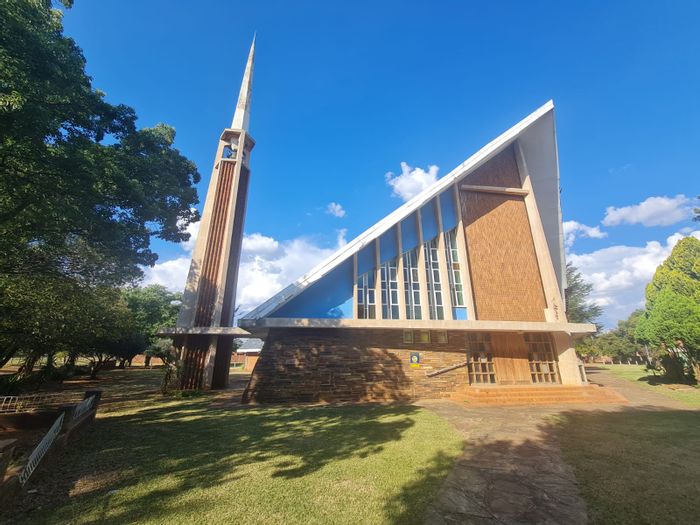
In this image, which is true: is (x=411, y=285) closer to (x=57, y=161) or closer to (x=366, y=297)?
(x=366, y=297)

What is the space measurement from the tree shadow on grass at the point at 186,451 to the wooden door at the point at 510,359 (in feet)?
18.7

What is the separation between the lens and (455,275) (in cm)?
1402

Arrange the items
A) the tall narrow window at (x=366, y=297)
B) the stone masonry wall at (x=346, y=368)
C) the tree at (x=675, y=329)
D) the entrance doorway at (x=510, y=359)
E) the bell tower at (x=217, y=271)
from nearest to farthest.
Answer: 1. the stone masonry wall at (x=346, y=368)
2. the tall narrow window at (x=366, y=297)
3. the entrance doorway at (x=510, y=359)
4. the tree at (x=675, y=329)
5. the bell tower at (x=217, y=271)

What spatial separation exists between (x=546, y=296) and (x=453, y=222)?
554cm

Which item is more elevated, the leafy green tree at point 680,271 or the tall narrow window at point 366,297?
the leafy green tree at point 680,271

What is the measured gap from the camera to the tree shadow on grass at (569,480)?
357 cm

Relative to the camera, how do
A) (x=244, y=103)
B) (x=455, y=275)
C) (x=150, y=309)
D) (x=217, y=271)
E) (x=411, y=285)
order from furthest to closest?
(x=150, y=309)
(x=244, y=103)
(x=217, y=271)
(x=455, y=275)
(x=411, y=285)

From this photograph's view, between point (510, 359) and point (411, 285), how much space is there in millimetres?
5390

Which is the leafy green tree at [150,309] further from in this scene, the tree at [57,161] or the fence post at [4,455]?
the fence post at [4,455]

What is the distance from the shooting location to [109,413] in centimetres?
934

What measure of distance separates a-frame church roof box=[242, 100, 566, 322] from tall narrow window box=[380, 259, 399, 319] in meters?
1.63

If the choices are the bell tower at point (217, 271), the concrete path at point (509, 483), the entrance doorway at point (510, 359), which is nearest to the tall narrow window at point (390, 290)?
the entrance doorway at point (510, 359)

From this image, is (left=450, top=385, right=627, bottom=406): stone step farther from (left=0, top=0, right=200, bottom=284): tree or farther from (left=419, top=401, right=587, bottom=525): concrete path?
(left=0, top=0, right=200, bottom=284): tree

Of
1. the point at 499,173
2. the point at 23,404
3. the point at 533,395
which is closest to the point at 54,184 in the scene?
the point at 23,404
